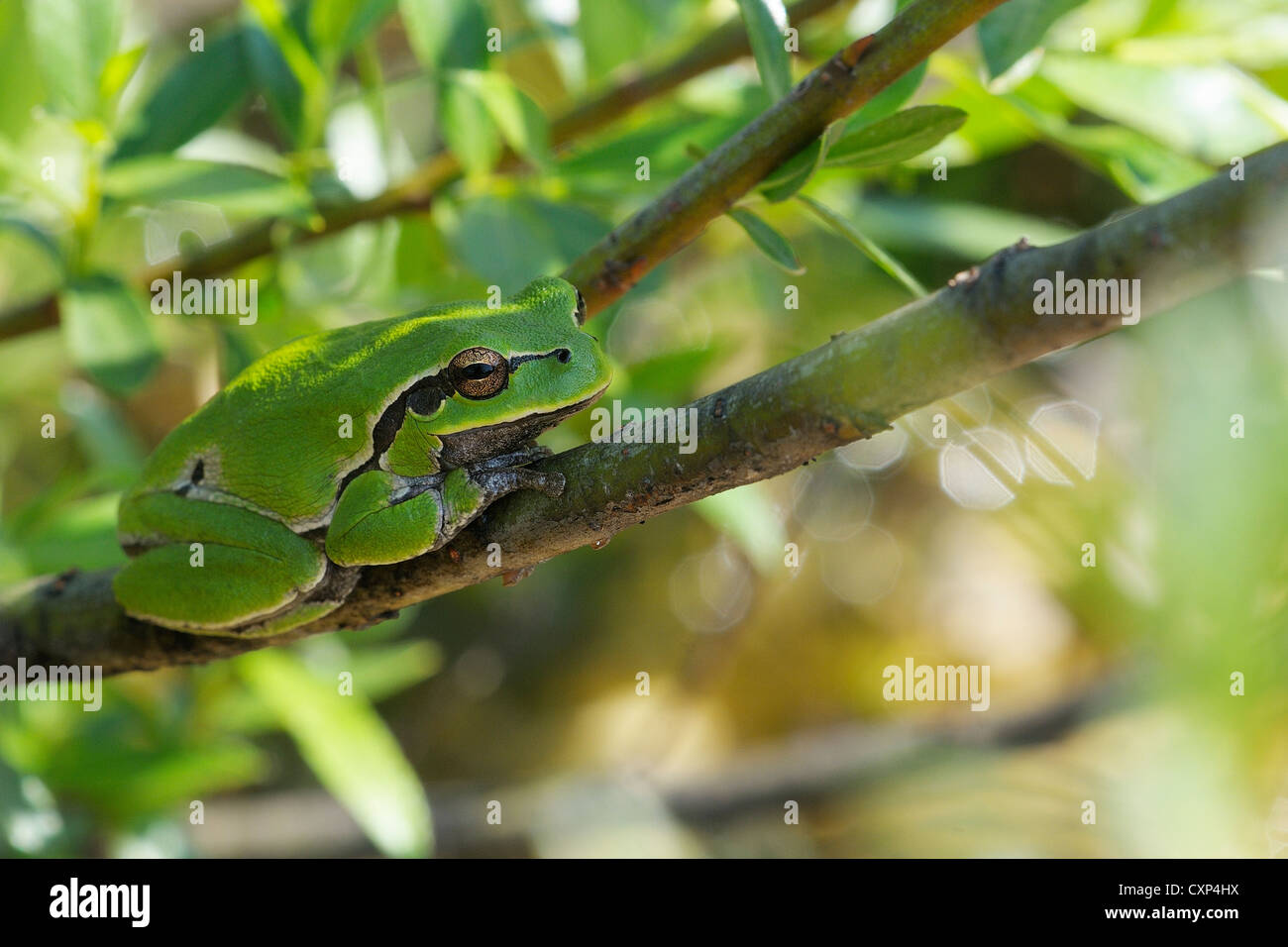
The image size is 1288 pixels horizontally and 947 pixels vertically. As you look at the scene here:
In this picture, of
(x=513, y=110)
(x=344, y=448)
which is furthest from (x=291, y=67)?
(x=344, y=448)

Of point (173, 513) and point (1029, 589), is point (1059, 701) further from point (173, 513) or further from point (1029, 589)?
point (173, 513)

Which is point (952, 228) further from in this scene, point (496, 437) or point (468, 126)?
point (496, 437)

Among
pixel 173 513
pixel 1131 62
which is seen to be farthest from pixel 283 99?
pixel 1131 62

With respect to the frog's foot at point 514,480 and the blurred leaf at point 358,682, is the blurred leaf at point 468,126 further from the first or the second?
the blurred leaf at point 358,682

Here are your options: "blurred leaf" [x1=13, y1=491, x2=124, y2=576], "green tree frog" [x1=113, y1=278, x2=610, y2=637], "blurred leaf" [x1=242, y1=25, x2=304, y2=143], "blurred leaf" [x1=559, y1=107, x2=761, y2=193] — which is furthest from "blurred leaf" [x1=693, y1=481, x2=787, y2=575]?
"blurred leaf" [x1=13, y1=491, x2=124, y2=576]

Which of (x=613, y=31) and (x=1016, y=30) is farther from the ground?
(x=613, y=31)

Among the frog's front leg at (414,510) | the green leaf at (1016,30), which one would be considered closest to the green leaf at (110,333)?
the frog's front leg at (414,510)
